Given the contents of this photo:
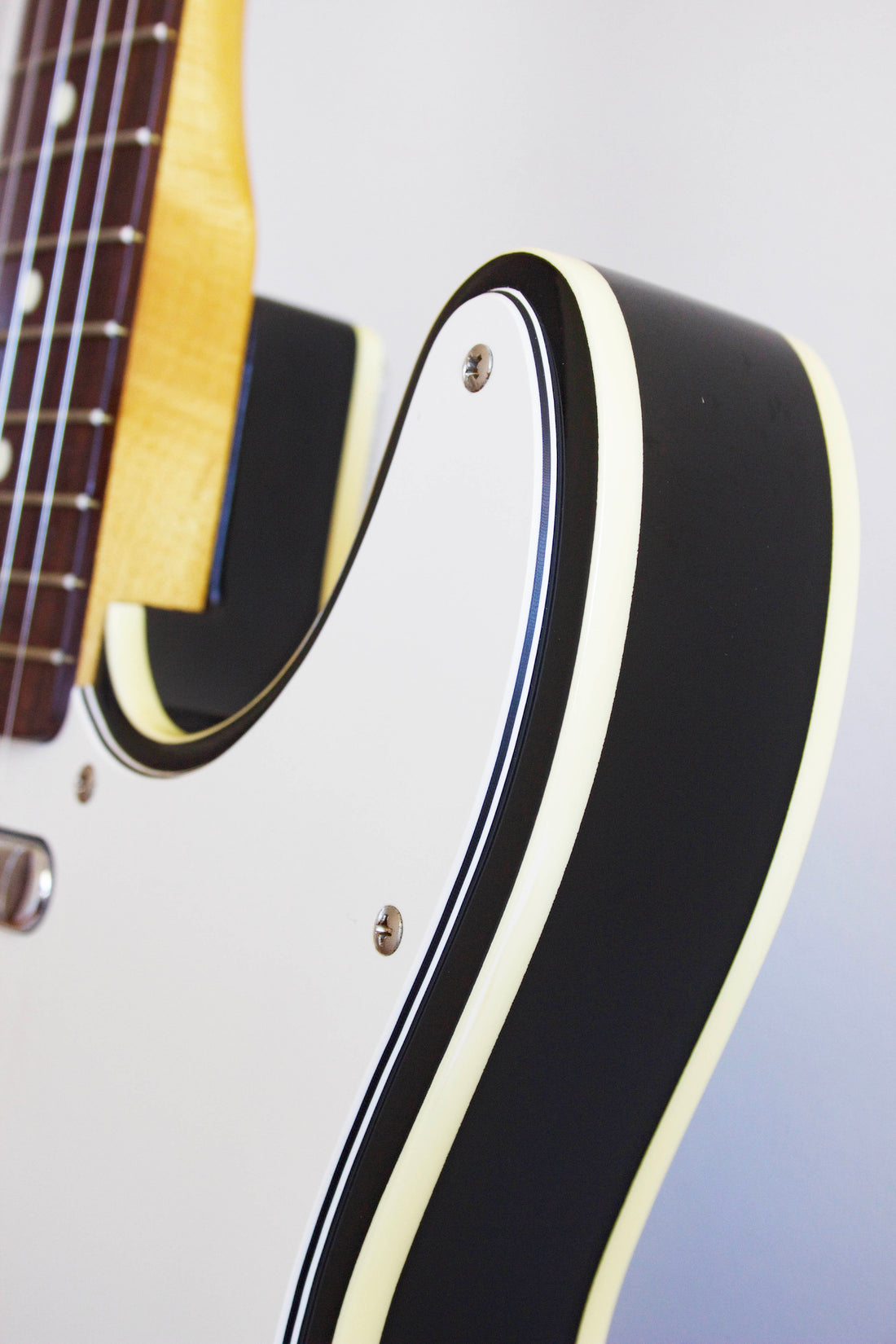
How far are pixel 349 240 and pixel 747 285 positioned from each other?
35cm

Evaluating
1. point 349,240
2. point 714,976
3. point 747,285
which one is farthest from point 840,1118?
point 349,240

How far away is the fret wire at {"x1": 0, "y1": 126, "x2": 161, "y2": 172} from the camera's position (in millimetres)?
466

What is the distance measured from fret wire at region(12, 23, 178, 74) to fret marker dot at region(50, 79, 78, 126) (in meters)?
0.02

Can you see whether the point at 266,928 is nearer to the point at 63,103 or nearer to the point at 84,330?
the point at 84,330

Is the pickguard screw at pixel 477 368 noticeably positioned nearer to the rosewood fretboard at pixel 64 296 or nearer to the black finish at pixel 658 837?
the black finish at pixel 658 837

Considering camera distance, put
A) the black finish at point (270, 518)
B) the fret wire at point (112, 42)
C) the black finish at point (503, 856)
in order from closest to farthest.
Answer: the black finish at point (503, 856), the fret wire at point (112, 42), the black finish at point (270, 518)

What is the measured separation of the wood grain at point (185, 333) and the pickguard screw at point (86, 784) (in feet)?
0.15

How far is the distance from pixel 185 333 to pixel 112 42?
0.13m

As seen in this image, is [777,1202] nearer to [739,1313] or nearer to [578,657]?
[739,1313]

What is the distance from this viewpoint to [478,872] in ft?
1.10

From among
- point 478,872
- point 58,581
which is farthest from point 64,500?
point 478,872

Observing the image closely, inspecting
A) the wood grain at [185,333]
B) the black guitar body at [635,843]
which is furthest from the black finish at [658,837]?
the wood grain at [185,333]

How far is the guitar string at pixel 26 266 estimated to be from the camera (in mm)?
496

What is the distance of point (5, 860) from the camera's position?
492 mm
